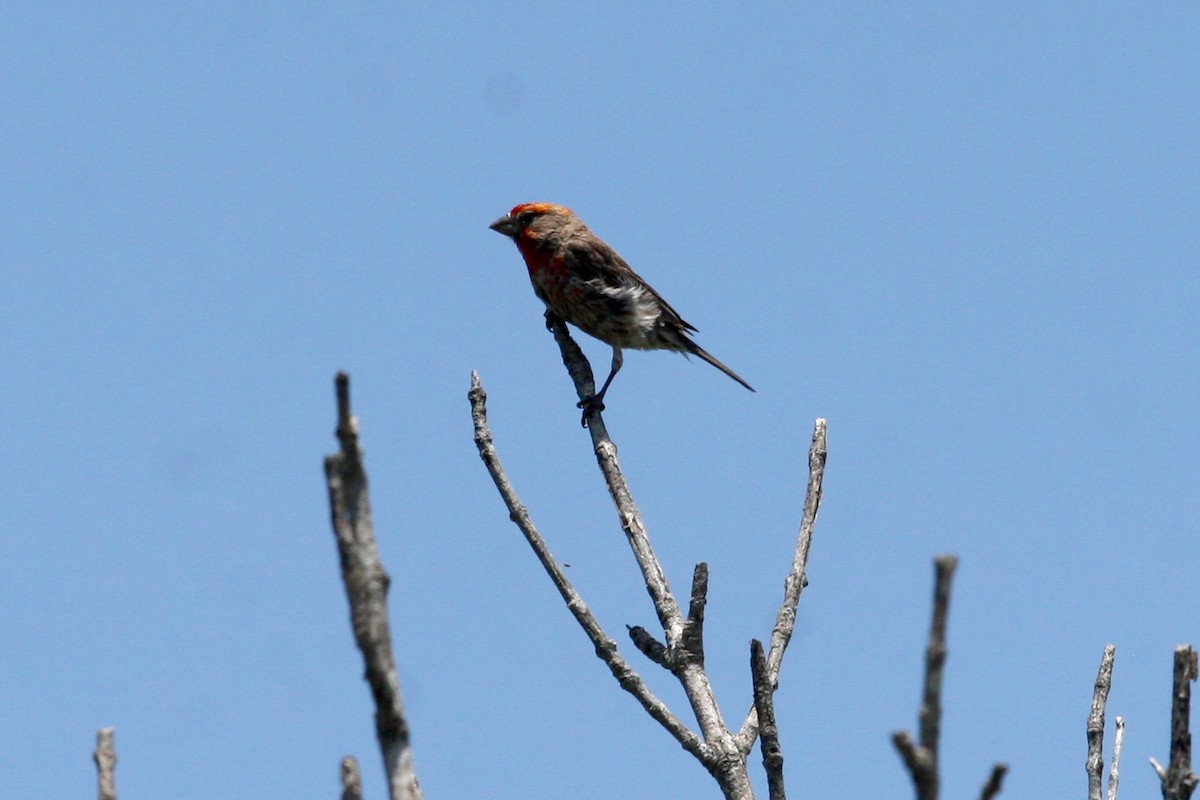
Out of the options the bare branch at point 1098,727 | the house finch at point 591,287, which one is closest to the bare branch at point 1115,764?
the bare branch at point 1098,727

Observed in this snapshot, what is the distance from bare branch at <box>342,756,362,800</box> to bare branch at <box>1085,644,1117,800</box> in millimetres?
2146

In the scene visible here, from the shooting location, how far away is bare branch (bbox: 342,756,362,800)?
93.1 inches

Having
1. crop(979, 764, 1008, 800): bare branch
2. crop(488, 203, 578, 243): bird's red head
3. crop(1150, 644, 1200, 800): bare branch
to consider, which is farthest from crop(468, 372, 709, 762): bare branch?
crop(488, 203, 578, 243): bird's red head

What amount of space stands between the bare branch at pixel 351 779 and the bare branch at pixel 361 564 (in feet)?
1.30

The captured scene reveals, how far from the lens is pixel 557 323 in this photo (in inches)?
298

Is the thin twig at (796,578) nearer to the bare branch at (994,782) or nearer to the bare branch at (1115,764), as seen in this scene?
the bare branch at (1115,764)

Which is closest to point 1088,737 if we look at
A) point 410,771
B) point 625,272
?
point 410,771

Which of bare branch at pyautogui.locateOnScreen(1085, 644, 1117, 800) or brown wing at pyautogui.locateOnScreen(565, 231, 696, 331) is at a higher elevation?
brown wing at pyautogui.locateOnScreen(565, 231, 696, 331)

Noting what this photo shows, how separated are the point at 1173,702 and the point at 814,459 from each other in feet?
7.92

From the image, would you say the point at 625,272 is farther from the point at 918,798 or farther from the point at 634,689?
the point at 918,798

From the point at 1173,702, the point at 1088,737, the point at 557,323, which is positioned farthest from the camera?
the point at 557,323

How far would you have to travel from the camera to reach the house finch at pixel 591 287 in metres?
9.99

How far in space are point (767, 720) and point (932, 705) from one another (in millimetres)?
2792

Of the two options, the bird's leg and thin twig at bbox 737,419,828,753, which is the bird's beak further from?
thin twig at bbox 737,419,828,753
